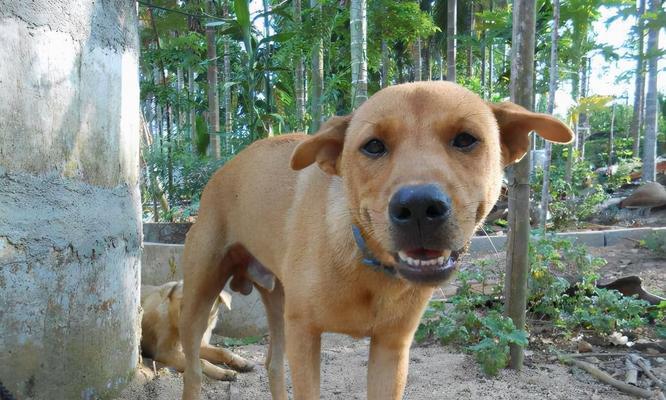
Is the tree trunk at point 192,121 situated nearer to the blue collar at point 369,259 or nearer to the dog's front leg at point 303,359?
the dog's front leg at point 303,359

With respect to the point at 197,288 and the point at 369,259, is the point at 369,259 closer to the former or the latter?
the point at 369,259

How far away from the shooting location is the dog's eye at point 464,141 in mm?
2111

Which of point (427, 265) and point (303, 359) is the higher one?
point (427, 265)

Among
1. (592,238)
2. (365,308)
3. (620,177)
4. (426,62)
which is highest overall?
(426,62)

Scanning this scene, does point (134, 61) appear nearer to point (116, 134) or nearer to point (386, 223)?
point (116, 134)

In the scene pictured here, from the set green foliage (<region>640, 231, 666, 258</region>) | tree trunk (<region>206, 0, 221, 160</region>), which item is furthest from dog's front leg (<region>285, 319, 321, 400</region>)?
tree trunk (<region>206, 0, 221, 160</region>)

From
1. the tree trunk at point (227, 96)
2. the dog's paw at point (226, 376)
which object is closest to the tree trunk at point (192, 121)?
the tree trunk at point (227, 96)

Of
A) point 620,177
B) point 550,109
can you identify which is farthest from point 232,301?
point 620,177

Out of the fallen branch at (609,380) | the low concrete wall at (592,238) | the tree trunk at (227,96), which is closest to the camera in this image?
the fallen branch at (609,380)

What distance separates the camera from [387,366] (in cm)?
262

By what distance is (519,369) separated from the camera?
381 cm

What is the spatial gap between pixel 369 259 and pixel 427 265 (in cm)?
36

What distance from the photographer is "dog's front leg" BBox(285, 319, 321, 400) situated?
251 cm

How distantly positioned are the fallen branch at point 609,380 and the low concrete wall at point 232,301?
112 inches
